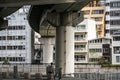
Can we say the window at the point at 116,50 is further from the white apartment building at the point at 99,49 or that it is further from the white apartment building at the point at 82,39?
the white apartment building at the point at 82,39

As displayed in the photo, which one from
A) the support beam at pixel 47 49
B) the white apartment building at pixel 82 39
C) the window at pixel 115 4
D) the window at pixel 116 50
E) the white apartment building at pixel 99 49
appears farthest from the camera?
the window at pixel 115 4

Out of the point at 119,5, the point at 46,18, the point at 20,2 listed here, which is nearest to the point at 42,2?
the point at 20,2

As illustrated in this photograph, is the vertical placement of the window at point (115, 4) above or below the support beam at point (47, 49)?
above

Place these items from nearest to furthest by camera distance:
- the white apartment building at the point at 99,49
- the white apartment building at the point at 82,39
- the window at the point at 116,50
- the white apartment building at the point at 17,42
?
the window at the point at 116,50 → the white apartment building at the point at 99,49 → the white apartment building at the point at 82,39 → the white apartment building at the point at 17,42

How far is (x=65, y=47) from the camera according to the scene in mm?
52938

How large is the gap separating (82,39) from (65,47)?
52141mm

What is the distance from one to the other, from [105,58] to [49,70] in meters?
69.7

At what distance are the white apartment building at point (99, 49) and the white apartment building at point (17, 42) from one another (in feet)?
50.0

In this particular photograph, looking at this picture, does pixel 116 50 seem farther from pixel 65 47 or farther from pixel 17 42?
pixel 65 47

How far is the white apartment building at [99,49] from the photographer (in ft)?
331

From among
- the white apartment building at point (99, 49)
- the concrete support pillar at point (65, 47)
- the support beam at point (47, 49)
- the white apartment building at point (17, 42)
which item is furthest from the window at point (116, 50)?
the concrete support pillar at point (65, 47)

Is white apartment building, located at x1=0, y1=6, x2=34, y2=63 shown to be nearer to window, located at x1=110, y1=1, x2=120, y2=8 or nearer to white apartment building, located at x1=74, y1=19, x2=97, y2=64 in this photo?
white apartment building, located at x1=74, y1=19, x2=97, y2=64

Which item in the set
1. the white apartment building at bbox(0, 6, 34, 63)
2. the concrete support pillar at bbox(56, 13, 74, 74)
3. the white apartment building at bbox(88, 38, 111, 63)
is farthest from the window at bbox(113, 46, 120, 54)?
the concrete support pillar at bbox(56, 13, 74, 74)

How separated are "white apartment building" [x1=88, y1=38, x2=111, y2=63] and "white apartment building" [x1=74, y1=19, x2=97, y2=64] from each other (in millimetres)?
1315
